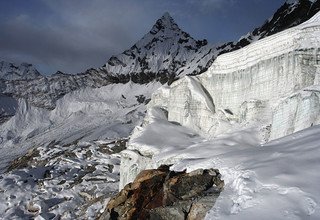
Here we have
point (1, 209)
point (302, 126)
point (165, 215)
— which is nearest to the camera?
point (165, 215)

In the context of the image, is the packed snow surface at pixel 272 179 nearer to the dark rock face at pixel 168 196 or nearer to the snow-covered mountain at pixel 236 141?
the snow-covered mountain at pixel 236 141

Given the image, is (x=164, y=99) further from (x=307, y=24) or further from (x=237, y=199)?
(x=237, y=199)

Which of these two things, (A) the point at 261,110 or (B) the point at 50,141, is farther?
(B) the point at 50,141

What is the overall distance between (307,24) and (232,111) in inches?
357

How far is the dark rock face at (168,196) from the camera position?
19.6 m

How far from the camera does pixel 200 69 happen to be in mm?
175125

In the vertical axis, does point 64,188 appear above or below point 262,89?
below

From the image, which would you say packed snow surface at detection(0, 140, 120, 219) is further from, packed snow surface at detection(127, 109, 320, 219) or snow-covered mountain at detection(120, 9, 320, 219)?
packed snow surface at detection(127, 109, 320, 219)

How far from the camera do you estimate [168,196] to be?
21.6 meters

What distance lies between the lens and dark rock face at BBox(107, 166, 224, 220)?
770 inches

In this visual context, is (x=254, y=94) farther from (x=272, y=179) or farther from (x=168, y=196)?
(x=272, y=179)

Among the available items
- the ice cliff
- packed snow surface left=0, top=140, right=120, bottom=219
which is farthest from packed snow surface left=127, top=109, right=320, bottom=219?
packed snow surface left=0, top=140, right=120, bottom=219

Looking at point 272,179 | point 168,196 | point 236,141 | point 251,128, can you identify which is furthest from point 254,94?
point 272,179

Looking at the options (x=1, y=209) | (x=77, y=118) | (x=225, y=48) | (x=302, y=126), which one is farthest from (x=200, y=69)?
(x=302, y=126)
